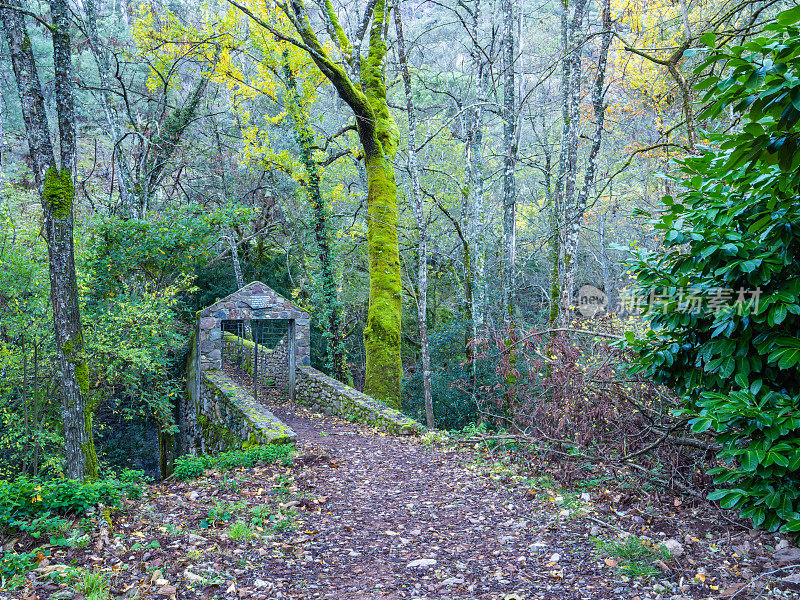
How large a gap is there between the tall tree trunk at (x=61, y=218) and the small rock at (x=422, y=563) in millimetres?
4032

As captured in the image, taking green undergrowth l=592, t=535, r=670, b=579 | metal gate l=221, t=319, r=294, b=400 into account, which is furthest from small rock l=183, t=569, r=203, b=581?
metal gate l=221, t=319, r=294, b=400

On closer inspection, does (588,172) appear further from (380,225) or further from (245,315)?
(245,315)

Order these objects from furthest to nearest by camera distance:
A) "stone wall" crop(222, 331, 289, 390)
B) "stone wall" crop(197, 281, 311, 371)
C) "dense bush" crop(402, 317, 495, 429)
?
"stone wall" crop(222, 331, 289, 390) < "dense bush" crop(402, 317, 495, 429) < "stone wall" crop(197, 281, 311, 371)

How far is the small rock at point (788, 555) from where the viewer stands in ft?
10.0

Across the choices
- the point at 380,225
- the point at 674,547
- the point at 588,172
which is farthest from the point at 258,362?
the point at 674,547

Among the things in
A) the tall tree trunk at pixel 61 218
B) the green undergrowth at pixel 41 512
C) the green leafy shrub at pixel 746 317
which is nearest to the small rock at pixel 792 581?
the green leafy shrub at pixel 746 317

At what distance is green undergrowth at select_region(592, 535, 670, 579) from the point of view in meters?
3.29

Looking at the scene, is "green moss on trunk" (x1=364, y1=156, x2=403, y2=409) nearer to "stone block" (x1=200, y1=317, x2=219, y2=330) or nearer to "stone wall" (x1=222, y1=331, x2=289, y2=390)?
"stone block" (x1=200, y1=317, x2=219, y2=330)

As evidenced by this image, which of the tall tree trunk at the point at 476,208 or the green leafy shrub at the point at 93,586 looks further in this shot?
the tall tree trunk at the point at 476,208

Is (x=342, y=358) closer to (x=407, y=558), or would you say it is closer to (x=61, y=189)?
(x=61, y=189)

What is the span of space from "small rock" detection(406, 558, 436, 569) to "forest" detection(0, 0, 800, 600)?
41 centimetres

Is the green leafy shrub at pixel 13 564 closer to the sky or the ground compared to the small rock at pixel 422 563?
closer to the sky

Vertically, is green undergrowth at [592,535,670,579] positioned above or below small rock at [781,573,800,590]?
below

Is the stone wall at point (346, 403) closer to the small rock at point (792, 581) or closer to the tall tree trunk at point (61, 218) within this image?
the tall tree trunk at point (61, 218)
